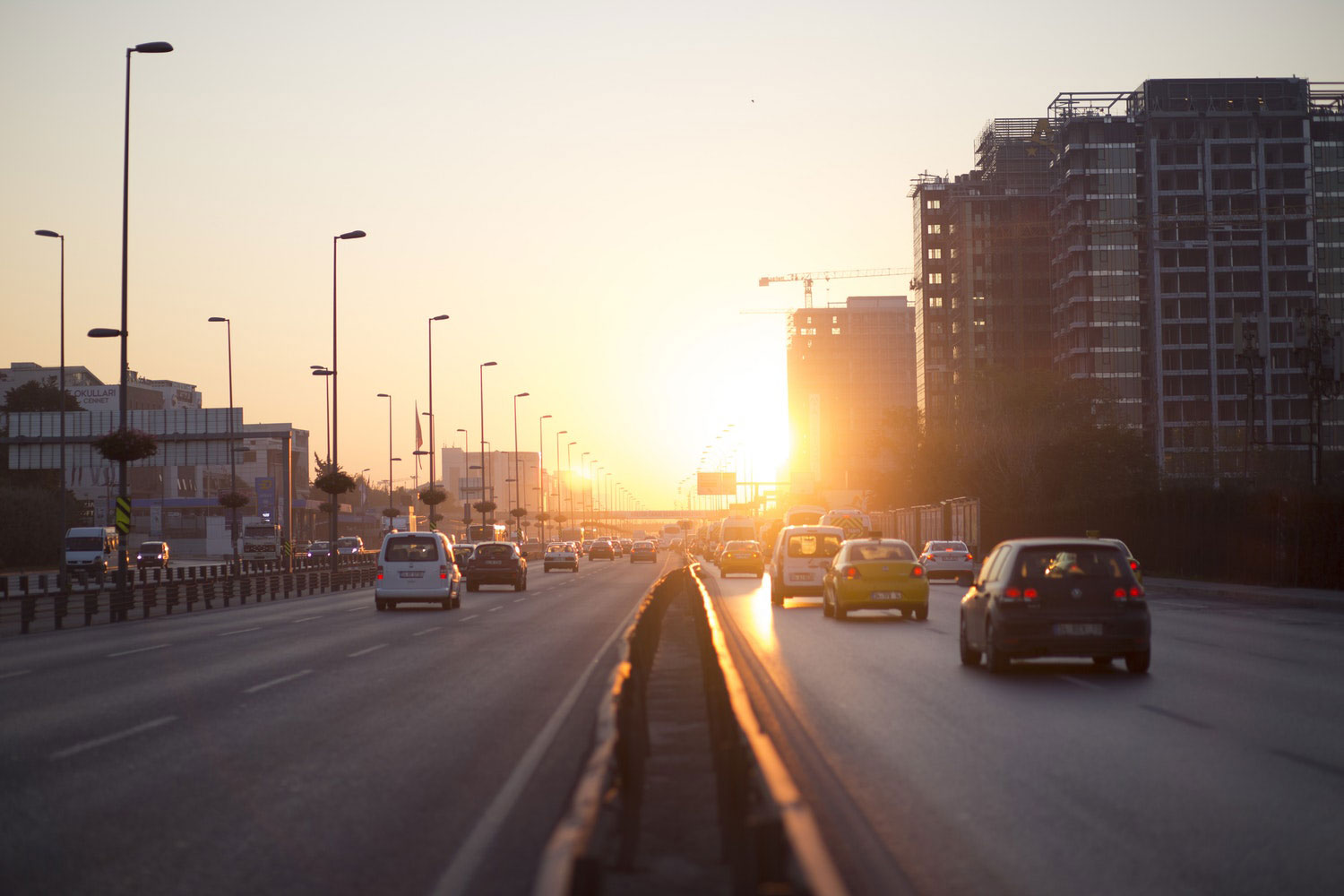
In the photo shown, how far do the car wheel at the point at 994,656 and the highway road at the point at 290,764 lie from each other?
15.2ft

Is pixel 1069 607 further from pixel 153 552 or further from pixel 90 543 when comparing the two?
pixel 153 552

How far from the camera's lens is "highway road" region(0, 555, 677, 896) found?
7363 mm

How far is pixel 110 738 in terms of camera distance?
12555 millimetres

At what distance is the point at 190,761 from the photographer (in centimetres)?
1109

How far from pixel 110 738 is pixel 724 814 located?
719 cm

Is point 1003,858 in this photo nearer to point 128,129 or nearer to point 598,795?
point 598,795

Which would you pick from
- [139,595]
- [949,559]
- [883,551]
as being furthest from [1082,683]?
[949,559]

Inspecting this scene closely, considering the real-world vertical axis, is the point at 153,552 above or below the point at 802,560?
below

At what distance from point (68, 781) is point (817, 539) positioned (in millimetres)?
27804

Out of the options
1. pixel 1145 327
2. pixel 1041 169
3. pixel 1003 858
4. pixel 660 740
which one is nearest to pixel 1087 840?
pixel 1003 858

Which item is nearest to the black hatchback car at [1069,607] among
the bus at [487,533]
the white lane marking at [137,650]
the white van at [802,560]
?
the white lane marking at [137,650]

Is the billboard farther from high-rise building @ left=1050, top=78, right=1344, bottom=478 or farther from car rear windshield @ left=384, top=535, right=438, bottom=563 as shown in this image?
car rear windshield @ left=384, top=535, right=438, bottom=563

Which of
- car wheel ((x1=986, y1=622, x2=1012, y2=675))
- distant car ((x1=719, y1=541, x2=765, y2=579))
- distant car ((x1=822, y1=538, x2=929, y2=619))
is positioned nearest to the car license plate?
car wheel ((x1=986, y1=622, x2=1012, y2=675))

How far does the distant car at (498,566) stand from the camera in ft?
163
